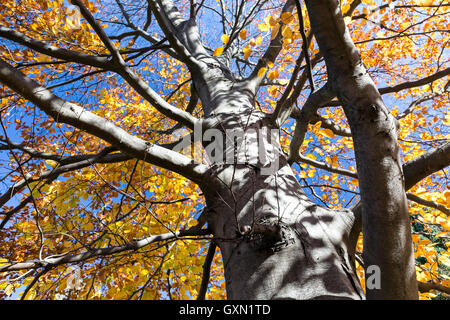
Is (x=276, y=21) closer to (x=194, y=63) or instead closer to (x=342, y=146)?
(x=194, y=63)

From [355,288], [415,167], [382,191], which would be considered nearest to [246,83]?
[415,167]

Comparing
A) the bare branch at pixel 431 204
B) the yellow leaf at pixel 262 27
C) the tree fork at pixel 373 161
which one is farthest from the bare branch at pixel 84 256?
the yellow leaf at pixel 262 27

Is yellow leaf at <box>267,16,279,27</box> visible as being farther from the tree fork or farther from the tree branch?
the tree branch

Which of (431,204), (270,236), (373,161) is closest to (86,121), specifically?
(270,236)

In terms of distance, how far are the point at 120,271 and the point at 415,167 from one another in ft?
11.2

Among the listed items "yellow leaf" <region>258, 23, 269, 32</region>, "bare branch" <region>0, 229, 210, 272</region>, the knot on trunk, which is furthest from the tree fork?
"yellow leaf" <region>258, 23, 269, 32</region>

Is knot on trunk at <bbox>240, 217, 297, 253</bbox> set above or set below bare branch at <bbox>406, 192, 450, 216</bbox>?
below

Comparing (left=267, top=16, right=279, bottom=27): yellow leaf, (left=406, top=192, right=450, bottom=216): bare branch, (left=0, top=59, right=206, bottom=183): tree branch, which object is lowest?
(left=406, top=192, right=450, bottom=216): bare branch

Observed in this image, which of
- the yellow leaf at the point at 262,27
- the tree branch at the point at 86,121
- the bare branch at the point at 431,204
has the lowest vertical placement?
the bare branch at the point at 431,204

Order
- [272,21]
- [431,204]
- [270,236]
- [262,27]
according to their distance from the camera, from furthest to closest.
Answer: [262,27], [272,21], [431,204], [270,236]

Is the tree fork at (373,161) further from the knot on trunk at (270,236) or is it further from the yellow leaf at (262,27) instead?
the yellow leaf at (262,27)

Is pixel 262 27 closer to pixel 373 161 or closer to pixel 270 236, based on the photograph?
pixel 373 161

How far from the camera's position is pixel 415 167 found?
129 cm

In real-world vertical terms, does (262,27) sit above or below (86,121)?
above
